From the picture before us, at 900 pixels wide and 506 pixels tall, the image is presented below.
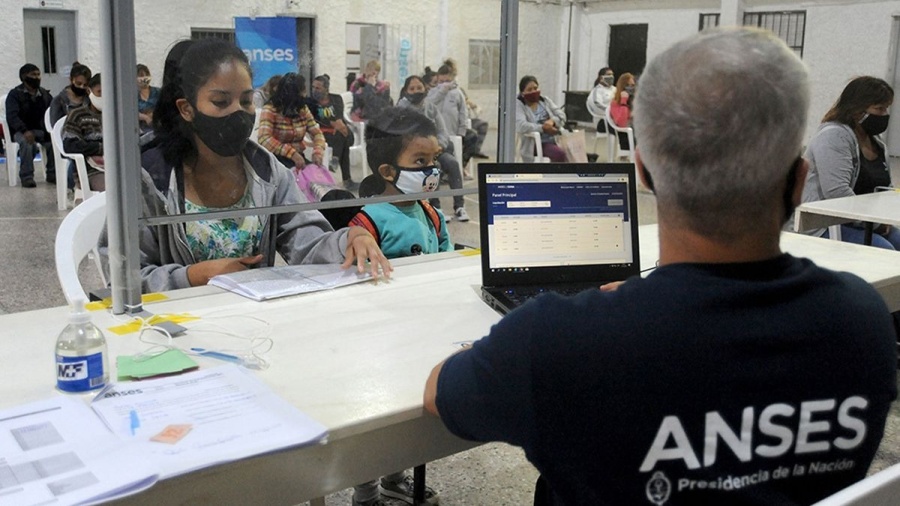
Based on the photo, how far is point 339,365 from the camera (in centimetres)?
150

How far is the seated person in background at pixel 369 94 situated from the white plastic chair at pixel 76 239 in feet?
2.17

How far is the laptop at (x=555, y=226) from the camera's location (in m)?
1.96

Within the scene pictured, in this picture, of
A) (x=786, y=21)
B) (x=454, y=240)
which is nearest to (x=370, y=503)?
(x=454, y=240)

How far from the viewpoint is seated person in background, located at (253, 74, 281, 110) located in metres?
1.99

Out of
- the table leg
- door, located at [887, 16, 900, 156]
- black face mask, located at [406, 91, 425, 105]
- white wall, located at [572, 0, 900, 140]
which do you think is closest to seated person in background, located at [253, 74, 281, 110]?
black face mask, located at [406, 91, 425, 105]

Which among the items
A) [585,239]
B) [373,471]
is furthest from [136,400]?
[585,239]

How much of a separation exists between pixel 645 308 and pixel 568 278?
110 cm

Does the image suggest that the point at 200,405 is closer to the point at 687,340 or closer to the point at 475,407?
the point at 475,407

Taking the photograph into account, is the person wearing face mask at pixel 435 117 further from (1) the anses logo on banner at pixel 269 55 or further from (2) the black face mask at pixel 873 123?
(2) the black face mask at pixel 873 123

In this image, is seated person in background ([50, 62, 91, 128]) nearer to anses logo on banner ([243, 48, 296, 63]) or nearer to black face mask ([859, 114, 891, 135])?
black face mask ([859, 114, 891, 135])

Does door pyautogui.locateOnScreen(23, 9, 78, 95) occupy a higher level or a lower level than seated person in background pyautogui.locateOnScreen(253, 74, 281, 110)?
higher

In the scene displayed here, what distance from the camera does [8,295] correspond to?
464 centimetres

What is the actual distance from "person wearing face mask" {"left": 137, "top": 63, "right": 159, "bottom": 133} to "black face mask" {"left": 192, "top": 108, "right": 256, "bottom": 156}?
106 millimetres

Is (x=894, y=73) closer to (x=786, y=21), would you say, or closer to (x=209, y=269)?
(x=786, y=21)
